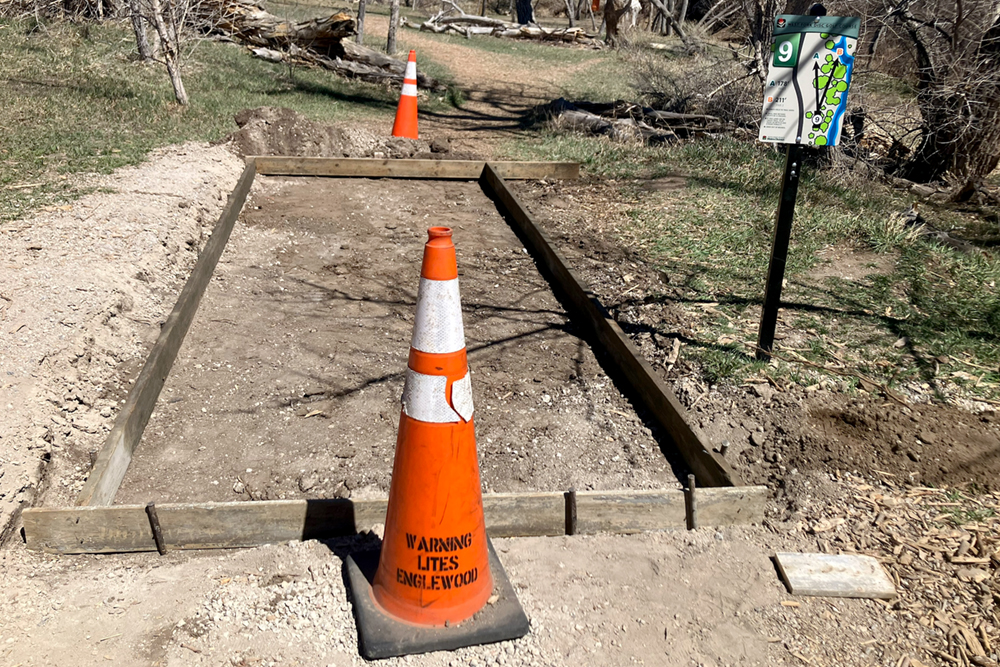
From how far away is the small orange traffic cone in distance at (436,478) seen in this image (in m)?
2.81

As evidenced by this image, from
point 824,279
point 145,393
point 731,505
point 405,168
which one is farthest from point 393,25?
point 731,505

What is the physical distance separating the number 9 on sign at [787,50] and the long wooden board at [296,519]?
227cm

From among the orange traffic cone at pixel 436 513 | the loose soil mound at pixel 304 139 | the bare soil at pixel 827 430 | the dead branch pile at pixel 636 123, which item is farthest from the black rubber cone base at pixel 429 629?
the dead branch pile at pixel 636 123

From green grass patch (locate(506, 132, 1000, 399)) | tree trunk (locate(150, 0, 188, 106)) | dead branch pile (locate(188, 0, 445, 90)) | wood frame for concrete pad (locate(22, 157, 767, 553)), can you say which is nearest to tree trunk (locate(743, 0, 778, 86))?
green grass patch (locate(506, 132, 1000, 399))

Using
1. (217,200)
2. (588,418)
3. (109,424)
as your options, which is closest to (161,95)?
(217,200)

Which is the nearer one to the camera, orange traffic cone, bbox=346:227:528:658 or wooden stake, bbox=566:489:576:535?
orange traffic cone, bbox=346:227:528:658

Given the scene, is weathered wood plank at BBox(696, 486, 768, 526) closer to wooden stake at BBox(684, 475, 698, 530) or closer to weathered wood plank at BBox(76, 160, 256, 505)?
wooden stake at BBox(684, 475, 698, 530)

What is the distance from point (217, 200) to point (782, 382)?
554 cm

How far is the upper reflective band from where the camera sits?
2.83 m

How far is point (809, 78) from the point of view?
13.9ft

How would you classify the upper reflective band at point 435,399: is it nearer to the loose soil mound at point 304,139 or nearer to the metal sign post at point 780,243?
the metal sign post at point 780,243

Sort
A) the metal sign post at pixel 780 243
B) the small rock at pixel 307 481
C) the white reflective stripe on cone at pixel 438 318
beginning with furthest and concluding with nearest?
the metal sign post at pixel 780 243, the small rock at pixel 307 481, the white reflective stripe on cone at pixel 438 318

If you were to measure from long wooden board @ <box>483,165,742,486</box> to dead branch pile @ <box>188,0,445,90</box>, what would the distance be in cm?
893

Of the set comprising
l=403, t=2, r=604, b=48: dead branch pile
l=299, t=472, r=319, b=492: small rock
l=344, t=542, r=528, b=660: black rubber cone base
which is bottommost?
l=299, t=472, r=319, b=492: small rock
